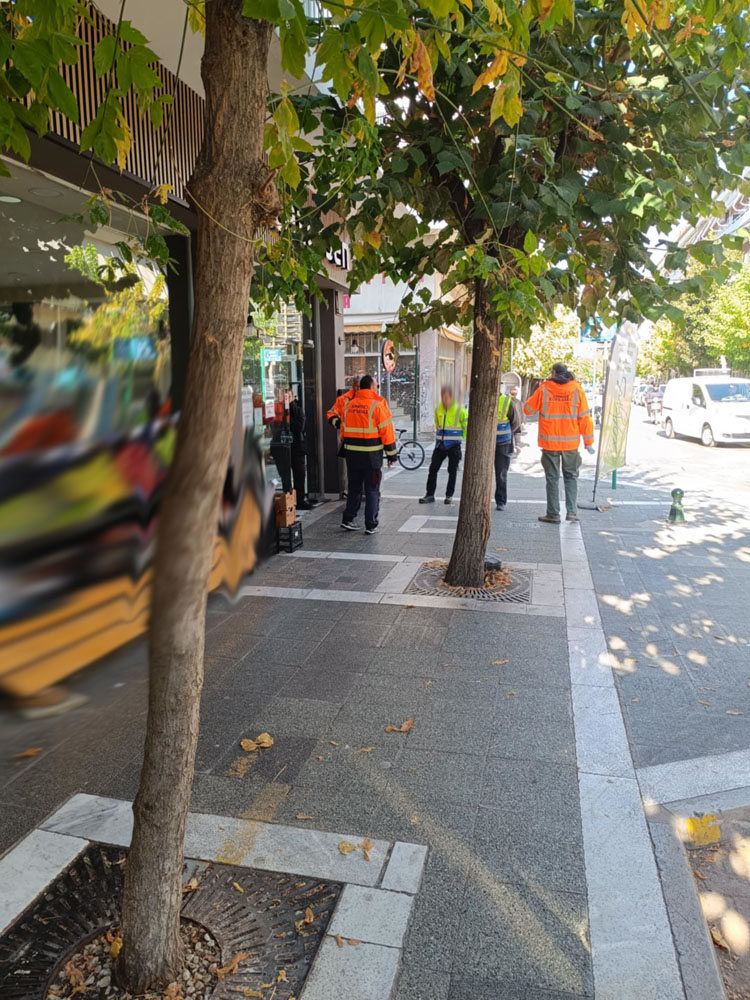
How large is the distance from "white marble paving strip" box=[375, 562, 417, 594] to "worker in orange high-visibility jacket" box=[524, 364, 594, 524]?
3260mm

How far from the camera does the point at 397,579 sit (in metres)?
7.48

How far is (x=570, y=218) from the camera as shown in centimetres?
514

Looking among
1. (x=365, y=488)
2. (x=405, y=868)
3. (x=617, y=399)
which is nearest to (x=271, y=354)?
(x=365, y=488)

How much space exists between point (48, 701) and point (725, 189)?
19.5 ft

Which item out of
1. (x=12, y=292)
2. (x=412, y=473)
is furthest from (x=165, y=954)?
(x=412, y=473)

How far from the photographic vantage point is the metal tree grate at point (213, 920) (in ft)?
8.19

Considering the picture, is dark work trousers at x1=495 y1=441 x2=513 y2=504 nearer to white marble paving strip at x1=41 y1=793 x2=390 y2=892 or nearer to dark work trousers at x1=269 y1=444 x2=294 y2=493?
dark work trousers at x1=269 y1=444 x2=294 y2=493

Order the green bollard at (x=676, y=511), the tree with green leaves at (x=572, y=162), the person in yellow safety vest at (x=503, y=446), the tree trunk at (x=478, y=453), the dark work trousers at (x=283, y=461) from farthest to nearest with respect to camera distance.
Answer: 1. the person in yellow safety vest at (x=503, y=446)
2. the dark work trousers at (x=283, y=461)
3. the green bollard at (x=676, y=511)
4. the tree trunk at (x=478, y=453)
5. the tree with green leaves at (x=572, y=162)

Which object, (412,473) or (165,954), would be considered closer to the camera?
(165,954)

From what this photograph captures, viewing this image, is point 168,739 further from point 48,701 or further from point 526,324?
point 526,324

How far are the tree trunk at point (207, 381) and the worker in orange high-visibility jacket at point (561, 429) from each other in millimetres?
8445

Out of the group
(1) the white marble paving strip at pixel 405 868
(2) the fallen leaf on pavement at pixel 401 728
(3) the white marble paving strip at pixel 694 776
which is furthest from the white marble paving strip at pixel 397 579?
(1) the white marble paving strip at pixel 405 868

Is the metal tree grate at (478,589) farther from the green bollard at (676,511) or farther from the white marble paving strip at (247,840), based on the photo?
the green bollard at (676,511)

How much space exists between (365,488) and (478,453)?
287cm
